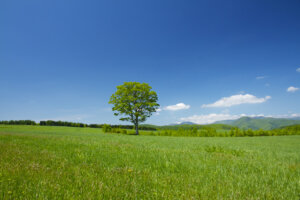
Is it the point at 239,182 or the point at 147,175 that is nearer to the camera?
the point at 239,182

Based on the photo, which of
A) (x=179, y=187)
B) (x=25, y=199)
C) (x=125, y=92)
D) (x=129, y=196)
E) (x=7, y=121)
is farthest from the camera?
(x=7, y=121)

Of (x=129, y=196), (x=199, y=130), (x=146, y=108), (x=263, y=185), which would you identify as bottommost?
(x=199, y=130)

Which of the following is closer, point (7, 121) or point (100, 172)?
point (100, 172)

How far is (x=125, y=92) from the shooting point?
1625 inches

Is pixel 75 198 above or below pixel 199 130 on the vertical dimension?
above

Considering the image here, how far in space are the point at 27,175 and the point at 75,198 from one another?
1.86 meters

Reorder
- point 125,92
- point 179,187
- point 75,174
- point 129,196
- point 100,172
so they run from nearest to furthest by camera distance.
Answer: point 129,196 < point 179,187 < point 75,174 < point 100,172 < point 125,92

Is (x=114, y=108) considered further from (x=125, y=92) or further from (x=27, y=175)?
(x=27, y=175)

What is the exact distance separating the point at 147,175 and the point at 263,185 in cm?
257

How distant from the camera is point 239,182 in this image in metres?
2.97

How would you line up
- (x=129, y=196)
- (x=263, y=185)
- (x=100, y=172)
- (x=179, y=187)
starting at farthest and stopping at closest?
(x=100, y=172) → (x=263, y=185) → (x=179, y=187) → (x=129, y=196)

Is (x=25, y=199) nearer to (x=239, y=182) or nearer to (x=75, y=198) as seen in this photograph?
(x=75, y=198)

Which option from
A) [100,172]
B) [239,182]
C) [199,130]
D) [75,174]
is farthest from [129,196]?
[199,130]

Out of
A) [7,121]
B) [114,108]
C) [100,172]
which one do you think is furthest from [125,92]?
[7,121]
